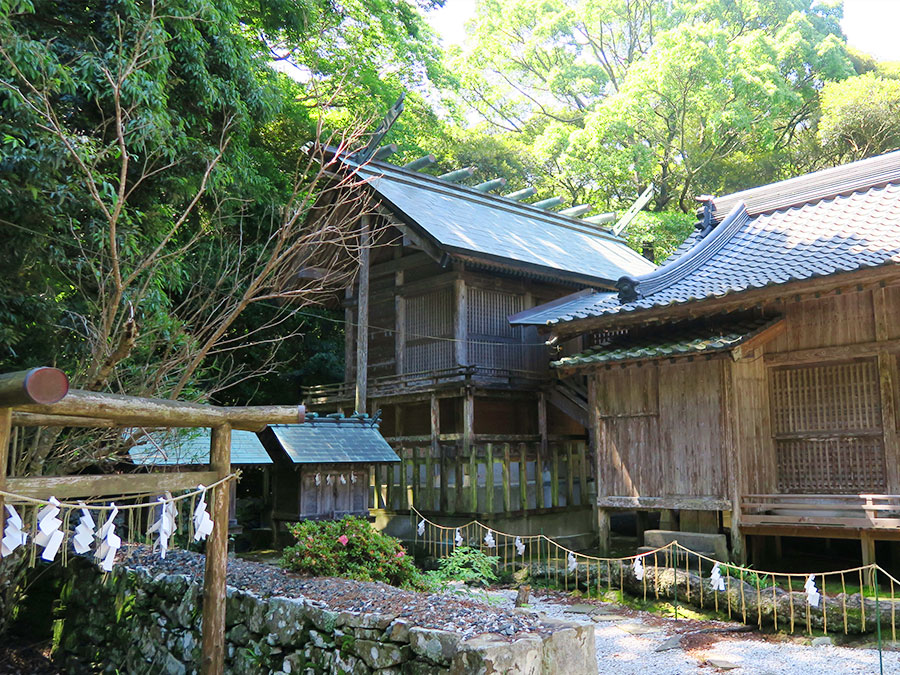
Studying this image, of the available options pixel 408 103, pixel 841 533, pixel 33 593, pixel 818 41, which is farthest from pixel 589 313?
pixel 818 41

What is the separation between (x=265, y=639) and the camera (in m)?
6.48

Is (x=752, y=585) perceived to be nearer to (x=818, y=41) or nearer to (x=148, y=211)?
(x=148, y=211)

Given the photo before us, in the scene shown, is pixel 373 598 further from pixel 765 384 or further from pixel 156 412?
pixel 765 384

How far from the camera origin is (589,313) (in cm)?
1234

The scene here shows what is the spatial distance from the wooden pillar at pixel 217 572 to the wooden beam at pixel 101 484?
18 cm

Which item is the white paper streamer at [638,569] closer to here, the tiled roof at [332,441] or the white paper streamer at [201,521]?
the tiled roof at [332,441]

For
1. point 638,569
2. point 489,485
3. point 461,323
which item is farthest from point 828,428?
point 461,323

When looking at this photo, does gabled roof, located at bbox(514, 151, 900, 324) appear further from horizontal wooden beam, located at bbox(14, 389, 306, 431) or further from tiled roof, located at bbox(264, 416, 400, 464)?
horizontal wooden beam, located at bbox(14, 389, 306, 431)

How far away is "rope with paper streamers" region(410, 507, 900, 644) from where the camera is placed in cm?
826

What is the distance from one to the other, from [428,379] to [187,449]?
7.16 meters

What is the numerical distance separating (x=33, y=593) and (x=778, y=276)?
10.9 m

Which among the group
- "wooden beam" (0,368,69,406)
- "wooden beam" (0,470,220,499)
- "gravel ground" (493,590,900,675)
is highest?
"wooden beam" (0,368,69,406)

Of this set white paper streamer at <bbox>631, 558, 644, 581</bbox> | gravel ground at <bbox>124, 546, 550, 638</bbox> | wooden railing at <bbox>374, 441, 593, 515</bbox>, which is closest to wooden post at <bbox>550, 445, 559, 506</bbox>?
wooden railing at <bbox>374, 441, 593, 515</bbox>

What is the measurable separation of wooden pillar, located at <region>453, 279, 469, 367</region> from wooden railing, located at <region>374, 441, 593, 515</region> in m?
2.36
